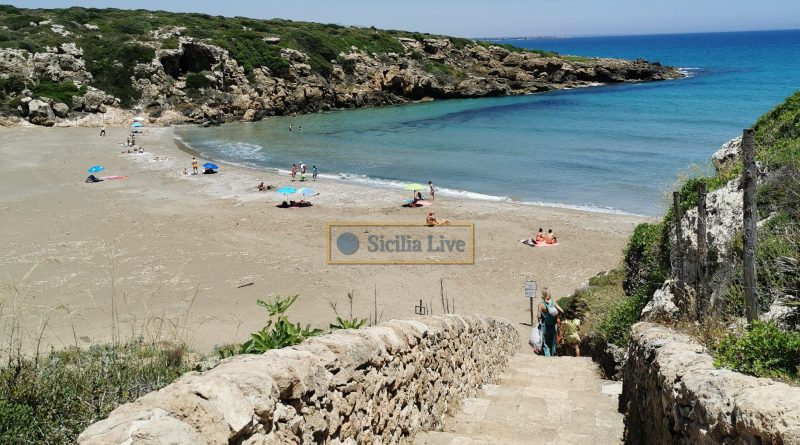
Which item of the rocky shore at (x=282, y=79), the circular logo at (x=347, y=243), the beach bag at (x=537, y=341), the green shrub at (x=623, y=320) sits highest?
the rocky shore at (x=282, y=79)

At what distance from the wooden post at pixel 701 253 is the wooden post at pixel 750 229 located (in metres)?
1.21

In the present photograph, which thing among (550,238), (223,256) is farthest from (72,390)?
(550,238)

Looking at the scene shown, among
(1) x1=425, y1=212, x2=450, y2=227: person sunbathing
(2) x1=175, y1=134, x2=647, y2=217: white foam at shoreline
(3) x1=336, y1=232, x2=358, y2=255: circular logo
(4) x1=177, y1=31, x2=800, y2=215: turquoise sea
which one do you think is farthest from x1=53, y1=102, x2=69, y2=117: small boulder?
(1) x1=425, y1=212, x2=450, y2=227: person sunbathing

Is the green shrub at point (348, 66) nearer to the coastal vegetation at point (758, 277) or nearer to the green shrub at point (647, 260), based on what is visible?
the coastal vegetation at point (758, 277)

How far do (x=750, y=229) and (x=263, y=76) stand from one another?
65.3 metres

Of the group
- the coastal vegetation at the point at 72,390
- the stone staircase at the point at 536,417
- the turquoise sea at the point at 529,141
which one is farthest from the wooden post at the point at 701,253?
the turquoise sea at the point at 529,141

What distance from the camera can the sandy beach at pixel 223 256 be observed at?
48.6 ft

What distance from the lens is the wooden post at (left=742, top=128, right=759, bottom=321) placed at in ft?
16.1

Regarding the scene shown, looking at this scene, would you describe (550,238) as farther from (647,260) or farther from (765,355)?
(765,355)

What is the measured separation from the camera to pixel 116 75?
189ft

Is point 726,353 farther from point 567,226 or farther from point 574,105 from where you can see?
point 574,105

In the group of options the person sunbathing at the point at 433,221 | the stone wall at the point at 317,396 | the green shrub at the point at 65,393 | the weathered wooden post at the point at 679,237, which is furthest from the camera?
the person sunbathing at the point at 433,221

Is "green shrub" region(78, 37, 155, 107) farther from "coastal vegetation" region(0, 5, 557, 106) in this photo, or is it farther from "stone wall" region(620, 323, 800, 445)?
"stone wall" region(620, 323, 800, 445)

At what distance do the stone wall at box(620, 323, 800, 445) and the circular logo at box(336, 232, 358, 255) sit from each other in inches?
623
